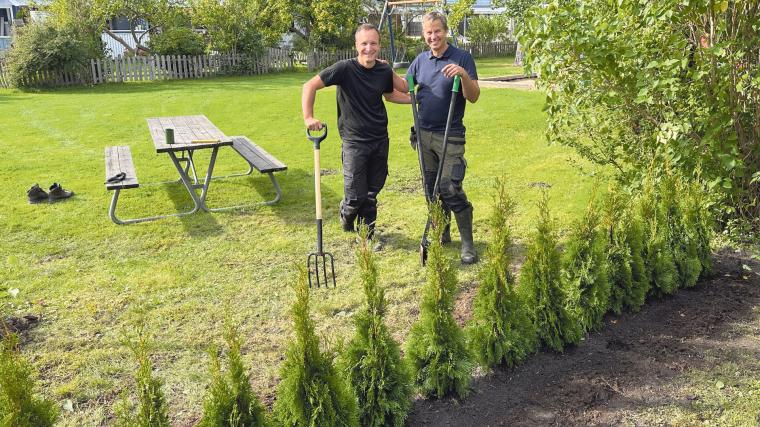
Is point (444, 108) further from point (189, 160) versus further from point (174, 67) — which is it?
point (174, 67)

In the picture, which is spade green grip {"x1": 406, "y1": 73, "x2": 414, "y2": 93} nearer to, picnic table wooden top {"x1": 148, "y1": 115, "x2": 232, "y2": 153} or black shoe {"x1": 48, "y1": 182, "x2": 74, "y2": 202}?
picnic table wooden top {"x1": 148, "y1": 115, "x2": 232, "y2": 153}

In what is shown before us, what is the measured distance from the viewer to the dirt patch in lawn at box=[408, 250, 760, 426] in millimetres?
3348

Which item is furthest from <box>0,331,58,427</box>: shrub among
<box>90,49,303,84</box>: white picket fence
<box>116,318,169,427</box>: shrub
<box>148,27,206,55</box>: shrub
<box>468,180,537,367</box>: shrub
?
<box>148,27,206,55</box>: shrub

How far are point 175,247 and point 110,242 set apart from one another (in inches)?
28.1

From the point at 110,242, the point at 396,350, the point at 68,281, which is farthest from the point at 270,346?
the point at 110,242

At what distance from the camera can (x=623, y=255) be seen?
4.30 metres

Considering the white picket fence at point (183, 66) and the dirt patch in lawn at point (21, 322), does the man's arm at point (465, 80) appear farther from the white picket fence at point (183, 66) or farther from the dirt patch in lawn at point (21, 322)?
the white picket fence at point (183, 66)

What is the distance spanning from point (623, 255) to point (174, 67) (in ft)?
74.8

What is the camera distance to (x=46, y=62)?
20.6 metres

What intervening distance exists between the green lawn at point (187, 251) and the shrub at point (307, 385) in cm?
47

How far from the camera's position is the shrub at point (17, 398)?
2.37 metres

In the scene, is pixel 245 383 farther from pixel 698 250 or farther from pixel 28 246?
pixel 28 246

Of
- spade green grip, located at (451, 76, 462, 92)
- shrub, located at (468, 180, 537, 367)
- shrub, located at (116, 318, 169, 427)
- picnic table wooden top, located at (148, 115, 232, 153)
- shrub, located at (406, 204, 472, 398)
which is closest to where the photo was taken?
shrub, located at (116, 318, 169, 427)

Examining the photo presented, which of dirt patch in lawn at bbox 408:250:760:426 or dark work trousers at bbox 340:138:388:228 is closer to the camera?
dirt patch in lawn at bbox 408:250:760:426
